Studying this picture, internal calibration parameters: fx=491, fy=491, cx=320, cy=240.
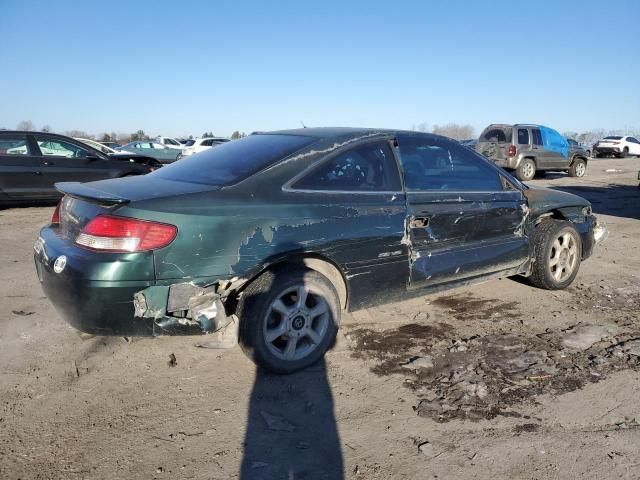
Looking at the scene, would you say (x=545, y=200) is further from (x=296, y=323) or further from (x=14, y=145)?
(x=14, y=145)

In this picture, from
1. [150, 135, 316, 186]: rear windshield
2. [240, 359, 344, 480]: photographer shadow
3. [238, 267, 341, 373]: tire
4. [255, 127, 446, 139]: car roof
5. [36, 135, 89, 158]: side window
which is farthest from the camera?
[36, 135, 89, 158]: side window

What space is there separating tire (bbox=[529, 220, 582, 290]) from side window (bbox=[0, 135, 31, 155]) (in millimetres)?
8508

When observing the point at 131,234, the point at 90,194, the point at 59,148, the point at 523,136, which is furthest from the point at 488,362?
the point at 523,136

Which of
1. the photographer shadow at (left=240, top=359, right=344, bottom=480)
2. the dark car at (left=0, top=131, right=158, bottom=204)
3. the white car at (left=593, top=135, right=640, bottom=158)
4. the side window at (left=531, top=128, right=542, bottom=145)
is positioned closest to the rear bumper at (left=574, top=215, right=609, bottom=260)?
the photographer shadow at (left=240, top=359, right=344, bottom=480)

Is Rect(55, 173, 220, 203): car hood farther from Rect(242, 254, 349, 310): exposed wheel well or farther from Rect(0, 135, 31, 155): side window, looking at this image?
Rect(0, 135, 31, 155): side window

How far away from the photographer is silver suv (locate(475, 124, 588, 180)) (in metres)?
15.7

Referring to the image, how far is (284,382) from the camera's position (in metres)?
3.02

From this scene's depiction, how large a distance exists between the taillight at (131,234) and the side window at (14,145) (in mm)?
7383

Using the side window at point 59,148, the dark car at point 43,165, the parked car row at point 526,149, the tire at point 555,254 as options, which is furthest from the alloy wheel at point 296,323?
the parked car row at point 526,149

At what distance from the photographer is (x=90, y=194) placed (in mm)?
2895

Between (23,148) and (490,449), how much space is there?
922 cm

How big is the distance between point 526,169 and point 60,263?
15654mm

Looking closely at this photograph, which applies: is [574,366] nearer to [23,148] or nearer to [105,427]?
[105,427]

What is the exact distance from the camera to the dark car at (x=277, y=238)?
271 centimetres
